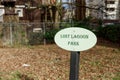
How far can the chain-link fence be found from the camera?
2053 centimetres

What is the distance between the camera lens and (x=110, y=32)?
23766 mm

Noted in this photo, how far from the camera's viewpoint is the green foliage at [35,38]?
21.5m

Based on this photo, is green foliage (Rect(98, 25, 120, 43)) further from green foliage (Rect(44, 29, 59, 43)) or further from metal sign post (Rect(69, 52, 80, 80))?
metal sign post (Rect(69, 52, 80, 80))

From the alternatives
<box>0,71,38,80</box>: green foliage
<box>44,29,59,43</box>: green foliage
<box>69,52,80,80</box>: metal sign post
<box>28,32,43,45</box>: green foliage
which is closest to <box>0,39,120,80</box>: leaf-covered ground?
<box>0,71,38,80</box>: green foliage

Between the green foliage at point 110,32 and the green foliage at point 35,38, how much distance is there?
16.8 feet

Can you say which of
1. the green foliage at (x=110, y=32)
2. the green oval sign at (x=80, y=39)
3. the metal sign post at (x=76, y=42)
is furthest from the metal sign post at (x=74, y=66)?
the green foliage at (x=110, y=32)

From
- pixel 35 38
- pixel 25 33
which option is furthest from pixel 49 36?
pixel 25 33

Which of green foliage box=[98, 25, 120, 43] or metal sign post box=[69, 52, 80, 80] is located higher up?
metal sign post box=[69, 52, 80, 80]

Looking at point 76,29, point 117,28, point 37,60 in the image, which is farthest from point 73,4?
point 76,29

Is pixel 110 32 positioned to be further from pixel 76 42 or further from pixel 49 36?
pixel 76 42

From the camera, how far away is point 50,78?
9711mm

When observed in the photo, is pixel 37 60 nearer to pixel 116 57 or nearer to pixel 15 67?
pixel 15 67

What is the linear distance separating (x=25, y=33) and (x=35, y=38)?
810 mm

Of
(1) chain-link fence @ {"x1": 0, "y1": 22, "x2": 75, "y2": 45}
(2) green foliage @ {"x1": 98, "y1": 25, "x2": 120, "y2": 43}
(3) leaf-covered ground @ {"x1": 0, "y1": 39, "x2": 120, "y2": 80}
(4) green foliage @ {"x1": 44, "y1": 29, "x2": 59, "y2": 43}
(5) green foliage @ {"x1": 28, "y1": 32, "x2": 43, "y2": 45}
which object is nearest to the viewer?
(3) leaf-covered ground @ {"x1": 0, "y1": 39, "x2": 120, "y2": 80}
